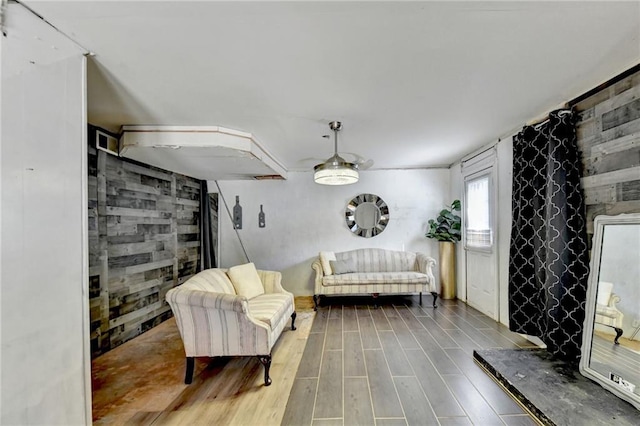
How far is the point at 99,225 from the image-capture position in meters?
3.14

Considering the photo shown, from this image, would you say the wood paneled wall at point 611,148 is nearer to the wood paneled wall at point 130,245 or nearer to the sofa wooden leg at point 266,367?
the sofa wooden leg at point 266,367

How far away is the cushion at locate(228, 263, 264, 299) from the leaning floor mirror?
10.3ft

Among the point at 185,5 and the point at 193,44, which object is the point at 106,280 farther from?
the point at 185,5

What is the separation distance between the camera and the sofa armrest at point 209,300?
250 cm

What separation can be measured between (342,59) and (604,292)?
2.58 metres

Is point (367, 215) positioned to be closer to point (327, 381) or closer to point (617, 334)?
point (327, 381)

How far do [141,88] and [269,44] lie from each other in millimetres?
1194

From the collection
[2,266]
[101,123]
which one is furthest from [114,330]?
[2,266]

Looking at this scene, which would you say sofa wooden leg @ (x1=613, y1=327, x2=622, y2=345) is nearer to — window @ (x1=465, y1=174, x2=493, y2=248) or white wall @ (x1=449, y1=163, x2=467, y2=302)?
window @ (x1=465, y1=174, x2=493, y2=248)

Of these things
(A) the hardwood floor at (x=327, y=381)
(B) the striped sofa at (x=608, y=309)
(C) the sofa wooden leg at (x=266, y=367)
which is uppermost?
(B) the striped sofa at (x=608, y=309)

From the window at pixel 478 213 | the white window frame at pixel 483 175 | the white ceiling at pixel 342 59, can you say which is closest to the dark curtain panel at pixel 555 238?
the white ceiling at pixel 342 59

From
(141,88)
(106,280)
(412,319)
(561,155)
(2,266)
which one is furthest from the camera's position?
(412,319)

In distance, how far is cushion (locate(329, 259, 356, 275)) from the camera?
5.09m

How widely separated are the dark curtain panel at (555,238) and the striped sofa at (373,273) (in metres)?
1.74
